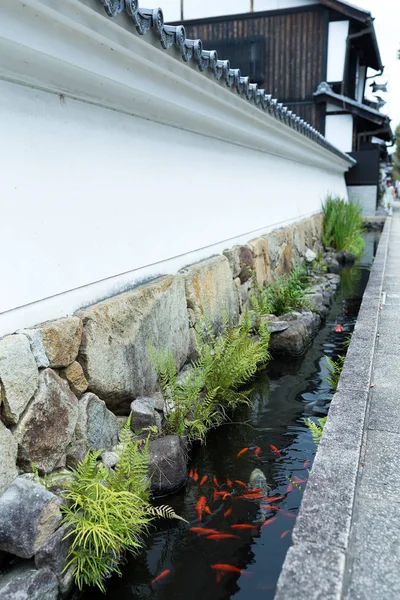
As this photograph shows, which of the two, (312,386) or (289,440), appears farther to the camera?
(312,386)

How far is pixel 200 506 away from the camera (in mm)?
3252

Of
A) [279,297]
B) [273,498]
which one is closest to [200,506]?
[273,498]

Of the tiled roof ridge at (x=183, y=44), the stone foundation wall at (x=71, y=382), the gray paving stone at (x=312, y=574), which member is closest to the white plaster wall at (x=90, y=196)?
the stone foundation wall at (x=71, y=382)

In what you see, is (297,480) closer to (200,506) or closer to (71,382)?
(200,506)

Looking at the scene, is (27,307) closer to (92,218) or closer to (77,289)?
(77,289)

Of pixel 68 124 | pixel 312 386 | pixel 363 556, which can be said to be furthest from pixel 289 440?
pixel 68 124

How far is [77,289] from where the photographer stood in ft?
10.7

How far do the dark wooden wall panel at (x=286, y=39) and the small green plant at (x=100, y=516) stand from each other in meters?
18.0

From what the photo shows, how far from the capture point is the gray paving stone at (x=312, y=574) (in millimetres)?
1900

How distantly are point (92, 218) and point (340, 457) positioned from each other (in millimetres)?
2083

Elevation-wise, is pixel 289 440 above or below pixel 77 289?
below

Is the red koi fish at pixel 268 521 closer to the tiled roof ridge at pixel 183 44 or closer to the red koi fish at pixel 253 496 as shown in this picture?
the red koi fish at pixel 253 496

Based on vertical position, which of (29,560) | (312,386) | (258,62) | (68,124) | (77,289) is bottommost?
(312,386)

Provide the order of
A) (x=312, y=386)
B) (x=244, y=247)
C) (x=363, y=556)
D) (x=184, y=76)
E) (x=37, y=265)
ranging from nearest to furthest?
(x=363, y=556)
(x=37, y=265)
(x=184, y=76)
(x=312, y=386)
(x=244, y=247)
